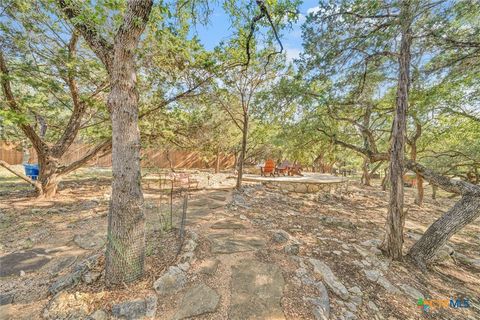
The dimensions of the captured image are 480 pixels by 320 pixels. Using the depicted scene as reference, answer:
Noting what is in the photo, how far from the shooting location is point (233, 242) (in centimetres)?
302

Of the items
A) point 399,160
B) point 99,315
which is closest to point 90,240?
point 99,315

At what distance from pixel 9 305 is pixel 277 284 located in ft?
8.42

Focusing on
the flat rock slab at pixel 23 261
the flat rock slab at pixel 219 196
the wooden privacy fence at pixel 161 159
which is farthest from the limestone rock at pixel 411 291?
the wooden privacy fence at pixel 161 159

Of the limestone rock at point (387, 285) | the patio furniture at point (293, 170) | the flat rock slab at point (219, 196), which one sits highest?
the patio furniture at point (293, 170)

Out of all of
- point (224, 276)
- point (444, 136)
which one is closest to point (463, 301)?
point (224, 276)

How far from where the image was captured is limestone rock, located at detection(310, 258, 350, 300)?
2156 millimetres

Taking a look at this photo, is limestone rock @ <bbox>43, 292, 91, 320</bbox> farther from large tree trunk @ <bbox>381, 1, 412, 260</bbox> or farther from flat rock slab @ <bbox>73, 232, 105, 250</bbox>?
large tree trunk @ <bbox>381, 1, 412, 260</bbox>

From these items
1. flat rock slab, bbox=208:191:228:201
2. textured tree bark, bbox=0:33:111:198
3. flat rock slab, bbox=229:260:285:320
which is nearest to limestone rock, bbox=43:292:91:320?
flat rock slab, bbox=229:260:285:320

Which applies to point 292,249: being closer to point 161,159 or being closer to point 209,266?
point 209,266

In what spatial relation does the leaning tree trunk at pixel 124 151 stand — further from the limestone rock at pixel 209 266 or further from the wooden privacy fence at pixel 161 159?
the wooden privacy fence at pixel 161 159

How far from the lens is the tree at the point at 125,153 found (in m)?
1.91

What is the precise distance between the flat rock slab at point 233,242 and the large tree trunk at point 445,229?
8.61ft

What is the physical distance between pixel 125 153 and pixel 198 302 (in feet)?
5.29

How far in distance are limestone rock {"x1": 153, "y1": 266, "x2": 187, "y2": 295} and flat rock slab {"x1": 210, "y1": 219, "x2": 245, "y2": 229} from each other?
1.41 metres
